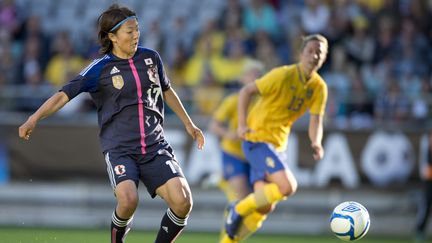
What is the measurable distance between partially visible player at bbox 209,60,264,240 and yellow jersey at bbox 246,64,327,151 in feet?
5.60

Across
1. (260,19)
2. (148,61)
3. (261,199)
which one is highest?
(260,19)

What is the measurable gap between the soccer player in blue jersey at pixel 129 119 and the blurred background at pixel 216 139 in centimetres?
667

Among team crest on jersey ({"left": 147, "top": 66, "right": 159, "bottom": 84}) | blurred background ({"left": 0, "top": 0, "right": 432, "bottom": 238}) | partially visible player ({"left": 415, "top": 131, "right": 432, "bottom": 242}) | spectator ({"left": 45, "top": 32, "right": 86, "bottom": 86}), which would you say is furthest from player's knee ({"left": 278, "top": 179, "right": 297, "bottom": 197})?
spectator ({"left": 45, "top": 32, "right": 86, "bottom": 86})

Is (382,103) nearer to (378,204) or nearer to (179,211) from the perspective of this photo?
(378,204)

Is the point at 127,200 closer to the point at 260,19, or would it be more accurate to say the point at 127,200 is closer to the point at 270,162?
the point at 270,162

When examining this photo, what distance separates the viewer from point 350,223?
380 inches

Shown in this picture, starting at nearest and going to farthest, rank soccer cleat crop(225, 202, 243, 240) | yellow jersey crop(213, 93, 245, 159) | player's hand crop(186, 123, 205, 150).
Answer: player's hand crop(186, 123, 205, 150) → soccer cleat crop(225, 202, 243, 240) → yellow jersey crop(213, 93, 245, 159)

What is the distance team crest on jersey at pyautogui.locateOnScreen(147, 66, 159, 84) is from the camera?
28.7 ft

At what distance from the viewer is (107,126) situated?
28.5ft

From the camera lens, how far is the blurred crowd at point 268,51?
16.2 meters

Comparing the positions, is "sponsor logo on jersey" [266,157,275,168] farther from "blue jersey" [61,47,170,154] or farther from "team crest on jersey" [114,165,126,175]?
"team crest on jersey" [114,165,126,175]

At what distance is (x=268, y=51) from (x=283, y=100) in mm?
6017

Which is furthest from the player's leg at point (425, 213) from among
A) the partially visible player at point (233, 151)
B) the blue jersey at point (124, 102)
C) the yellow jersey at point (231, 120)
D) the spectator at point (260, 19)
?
the blue jersey at point (124, 102)

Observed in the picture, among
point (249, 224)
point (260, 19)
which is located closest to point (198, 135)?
point (249, 224)
